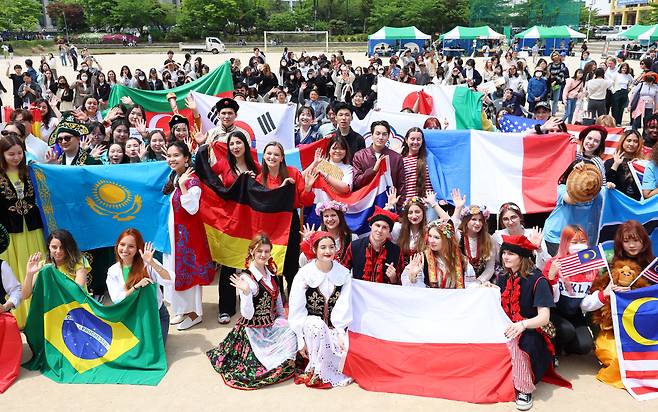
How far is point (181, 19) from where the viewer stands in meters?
75.6

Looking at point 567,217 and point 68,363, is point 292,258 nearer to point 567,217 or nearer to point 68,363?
point 68,363

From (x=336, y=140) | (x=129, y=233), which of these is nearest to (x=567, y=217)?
(x=336, y=140)

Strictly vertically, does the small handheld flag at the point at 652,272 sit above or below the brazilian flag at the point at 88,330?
above

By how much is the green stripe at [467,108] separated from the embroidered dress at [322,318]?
6167 mm

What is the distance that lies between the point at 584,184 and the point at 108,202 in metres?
4.71

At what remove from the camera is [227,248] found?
586 centimetres

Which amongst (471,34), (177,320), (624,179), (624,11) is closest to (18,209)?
(177,320)

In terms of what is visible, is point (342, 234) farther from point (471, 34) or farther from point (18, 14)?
point (18, 14)

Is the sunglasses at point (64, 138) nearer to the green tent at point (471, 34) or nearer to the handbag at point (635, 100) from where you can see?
the handbag at point (635, 100)

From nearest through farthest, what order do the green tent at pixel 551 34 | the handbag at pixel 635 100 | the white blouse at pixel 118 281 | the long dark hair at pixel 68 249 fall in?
the white blouse at pixel 118 281
the long dark hair at pixel 68 249
the handbag at pixel 635 100
the green tent at pixel 551 34

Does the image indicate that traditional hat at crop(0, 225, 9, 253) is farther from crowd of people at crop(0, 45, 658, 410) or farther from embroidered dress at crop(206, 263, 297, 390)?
embroidered dress at crop(206, 263, 297, 390)

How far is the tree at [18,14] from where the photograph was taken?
211 ft

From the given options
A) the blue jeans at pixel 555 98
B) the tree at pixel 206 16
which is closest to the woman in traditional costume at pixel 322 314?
the blue jeans at pixel 555 98

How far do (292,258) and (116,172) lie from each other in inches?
78.1
